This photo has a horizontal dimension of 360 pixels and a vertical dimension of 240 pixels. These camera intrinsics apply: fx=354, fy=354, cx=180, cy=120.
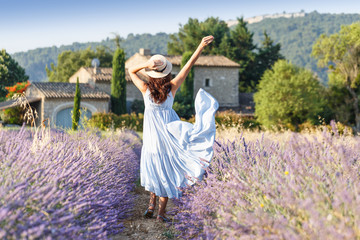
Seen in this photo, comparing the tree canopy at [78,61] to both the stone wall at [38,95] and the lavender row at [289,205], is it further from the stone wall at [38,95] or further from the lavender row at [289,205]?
the lavender row at [289,205]

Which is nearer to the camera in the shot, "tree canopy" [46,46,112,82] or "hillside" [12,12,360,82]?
"tree canopy" [46,46,112,82]

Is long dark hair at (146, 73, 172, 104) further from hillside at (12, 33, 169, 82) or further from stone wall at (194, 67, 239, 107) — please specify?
hillside at (12, 33, 169, 82)

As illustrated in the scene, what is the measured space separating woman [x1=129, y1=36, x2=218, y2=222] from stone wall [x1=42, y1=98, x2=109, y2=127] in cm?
2077

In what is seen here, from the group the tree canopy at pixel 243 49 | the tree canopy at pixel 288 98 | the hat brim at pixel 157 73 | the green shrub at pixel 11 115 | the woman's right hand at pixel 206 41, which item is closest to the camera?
the woman's right hand at pixel 206 41

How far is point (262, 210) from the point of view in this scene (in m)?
2.69

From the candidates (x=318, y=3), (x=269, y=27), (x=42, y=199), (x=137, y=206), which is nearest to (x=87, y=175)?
(x=42, y=199)

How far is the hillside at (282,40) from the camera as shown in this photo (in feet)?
484

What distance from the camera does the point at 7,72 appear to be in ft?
119

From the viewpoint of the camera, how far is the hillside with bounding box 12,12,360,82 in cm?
14738

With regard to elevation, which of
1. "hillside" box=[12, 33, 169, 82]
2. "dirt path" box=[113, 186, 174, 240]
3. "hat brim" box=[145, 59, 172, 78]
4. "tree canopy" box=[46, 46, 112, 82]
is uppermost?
"hillside" box=[12, 33, 169, 82]

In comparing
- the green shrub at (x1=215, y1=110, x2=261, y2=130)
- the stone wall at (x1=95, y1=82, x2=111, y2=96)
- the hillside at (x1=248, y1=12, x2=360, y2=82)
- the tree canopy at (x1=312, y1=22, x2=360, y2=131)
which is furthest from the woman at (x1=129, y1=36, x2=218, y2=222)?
the hillside at (x1=248, y1=12, x2=360, y2=82)

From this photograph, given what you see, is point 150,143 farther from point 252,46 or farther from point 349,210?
point 252,46

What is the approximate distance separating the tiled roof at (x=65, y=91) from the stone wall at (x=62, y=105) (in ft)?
1.12

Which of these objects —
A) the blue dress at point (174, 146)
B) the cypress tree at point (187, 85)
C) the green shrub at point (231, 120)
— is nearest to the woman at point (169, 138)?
the blue dress at point (174, 146)
